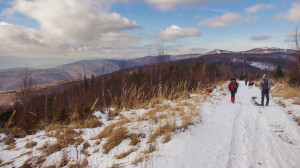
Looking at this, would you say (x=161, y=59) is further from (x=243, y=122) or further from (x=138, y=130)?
(x=138, y=130)

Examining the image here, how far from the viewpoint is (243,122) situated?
503 cm

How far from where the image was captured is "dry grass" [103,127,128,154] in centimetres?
322

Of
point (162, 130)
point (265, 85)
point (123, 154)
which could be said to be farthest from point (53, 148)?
point (265, 85)

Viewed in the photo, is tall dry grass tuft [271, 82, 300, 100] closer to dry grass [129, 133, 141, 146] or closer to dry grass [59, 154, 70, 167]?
dry grass [129, 133, 141, 146]

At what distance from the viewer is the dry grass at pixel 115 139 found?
10.5ft

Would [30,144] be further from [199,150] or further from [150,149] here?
[199,150]

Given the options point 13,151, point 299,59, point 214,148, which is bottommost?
point 13,151

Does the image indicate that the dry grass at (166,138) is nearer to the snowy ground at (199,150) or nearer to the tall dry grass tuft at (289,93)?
the snowy ground at (199,150)

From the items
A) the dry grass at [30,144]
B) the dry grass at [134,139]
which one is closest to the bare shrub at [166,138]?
the dry grass at [134,139]

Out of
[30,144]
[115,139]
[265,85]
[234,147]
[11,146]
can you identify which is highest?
[265,85]

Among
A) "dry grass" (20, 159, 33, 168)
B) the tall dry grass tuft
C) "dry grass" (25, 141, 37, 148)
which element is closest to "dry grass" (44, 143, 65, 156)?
"dry grass" (20, 159, 33, 168)

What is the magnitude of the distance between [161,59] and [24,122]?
9.48 m

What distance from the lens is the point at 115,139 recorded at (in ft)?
11.3

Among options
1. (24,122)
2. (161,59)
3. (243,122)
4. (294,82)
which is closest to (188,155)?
(243,122)
